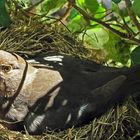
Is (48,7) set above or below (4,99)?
above

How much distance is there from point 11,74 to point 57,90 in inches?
9.6

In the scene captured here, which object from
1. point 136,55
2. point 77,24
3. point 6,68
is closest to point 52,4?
point 77,24

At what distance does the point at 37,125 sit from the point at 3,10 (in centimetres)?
52

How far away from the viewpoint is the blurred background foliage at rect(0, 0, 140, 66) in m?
2.01

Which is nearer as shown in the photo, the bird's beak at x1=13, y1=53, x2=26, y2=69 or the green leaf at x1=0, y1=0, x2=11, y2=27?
the green leaf at x1=0, y1=0, x2=11, y2=27

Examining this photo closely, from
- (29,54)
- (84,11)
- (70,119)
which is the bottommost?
(70,119)

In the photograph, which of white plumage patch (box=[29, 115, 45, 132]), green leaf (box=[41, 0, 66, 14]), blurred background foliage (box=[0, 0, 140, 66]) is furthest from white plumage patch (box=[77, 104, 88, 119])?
green leaf (box=[41, 0, 66, 14])

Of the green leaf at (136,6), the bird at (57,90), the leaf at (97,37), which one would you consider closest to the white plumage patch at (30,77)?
the bird at (57,90)

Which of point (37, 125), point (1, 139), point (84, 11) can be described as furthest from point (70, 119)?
point (84, 11)

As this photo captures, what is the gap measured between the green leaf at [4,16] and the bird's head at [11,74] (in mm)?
151

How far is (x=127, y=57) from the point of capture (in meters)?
2.20

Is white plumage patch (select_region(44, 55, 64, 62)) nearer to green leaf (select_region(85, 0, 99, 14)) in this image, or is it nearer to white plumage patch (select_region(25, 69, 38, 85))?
white plumage patch (select_region(25, 69, 38, 85))

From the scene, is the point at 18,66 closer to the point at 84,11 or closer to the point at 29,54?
the point at 29,54

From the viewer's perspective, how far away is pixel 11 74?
223 centimetres
